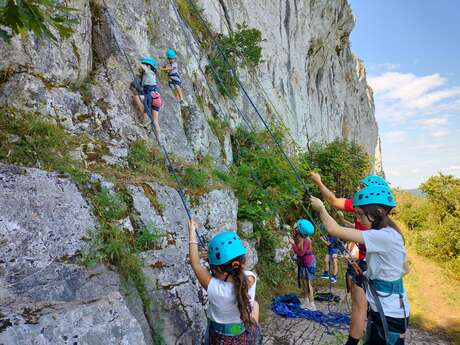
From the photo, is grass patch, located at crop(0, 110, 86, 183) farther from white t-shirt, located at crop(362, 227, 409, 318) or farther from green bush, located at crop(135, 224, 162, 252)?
white t-shirt, located at crop(362, 227, 409, 318)

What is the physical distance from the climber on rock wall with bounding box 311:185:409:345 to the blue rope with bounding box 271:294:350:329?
3.74 meters

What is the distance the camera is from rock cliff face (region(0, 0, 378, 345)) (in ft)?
7.97

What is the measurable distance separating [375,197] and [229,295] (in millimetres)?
1542

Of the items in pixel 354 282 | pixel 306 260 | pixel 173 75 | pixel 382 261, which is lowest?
pixel 306 260

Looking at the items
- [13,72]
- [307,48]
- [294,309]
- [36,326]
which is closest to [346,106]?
[307,48]

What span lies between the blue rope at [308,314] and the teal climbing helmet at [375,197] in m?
4.27

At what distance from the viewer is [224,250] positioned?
2.79m

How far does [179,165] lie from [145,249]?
118 inches

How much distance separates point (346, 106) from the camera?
111ft

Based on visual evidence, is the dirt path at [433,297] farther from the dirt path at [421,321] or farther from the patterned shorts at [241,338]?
the patterned shorts at [241,338]

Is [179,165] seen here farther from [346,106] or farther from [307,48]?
[346,106]

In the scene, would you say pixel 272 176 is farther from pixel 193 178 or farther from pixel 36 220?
pixel 36 220

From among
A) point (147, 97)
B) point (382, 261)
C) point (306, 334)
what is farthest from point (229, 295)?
point (147, 97)

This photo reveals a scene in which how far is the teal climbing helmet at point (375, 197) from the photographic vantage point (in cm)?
281
